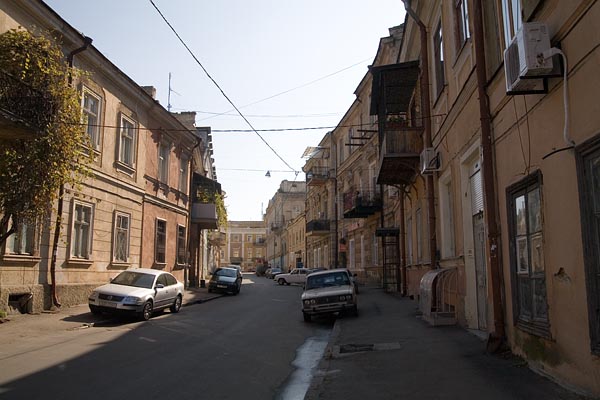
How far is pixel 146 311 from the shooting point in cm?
1537

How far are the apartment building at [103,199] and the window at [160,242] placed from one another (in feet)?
0.16

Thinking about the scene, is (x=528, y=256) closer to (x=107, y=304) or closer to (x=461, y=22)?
(x=461, y=22)

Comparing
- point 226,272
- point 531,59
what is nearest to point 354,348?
point 531,59

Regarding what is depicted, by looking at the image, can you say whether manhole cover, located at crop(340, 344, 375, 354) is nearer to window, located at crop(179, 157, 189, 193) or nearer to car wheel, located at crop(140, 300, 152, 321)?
car wheel, located at crop(140, 300, 152, 321)

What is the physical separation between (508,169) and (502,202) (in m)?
0.56

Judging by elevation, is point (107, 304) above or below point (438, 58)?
below

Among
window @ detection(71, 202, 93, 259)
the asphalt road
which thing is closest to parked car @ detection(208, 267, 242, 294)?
window @ detection(71, 202, 93, 259)

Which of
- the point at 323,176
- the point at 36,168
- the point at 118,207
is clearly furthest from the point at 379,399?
the point at 323,176

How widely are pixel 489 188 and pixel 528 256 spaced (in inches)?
61.0

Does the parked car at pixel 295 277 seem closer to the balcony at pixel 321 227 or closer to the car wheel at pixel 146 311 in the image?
the balcony at pixel 321 227

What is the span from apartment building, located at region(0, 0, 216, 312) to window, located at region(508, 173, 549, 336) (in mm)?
11609

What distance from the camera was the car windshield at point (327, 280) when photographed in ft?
55.3

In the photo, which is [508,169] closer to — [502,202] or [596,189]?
[502,202]

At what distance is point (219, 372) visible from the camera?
26.7 feet
